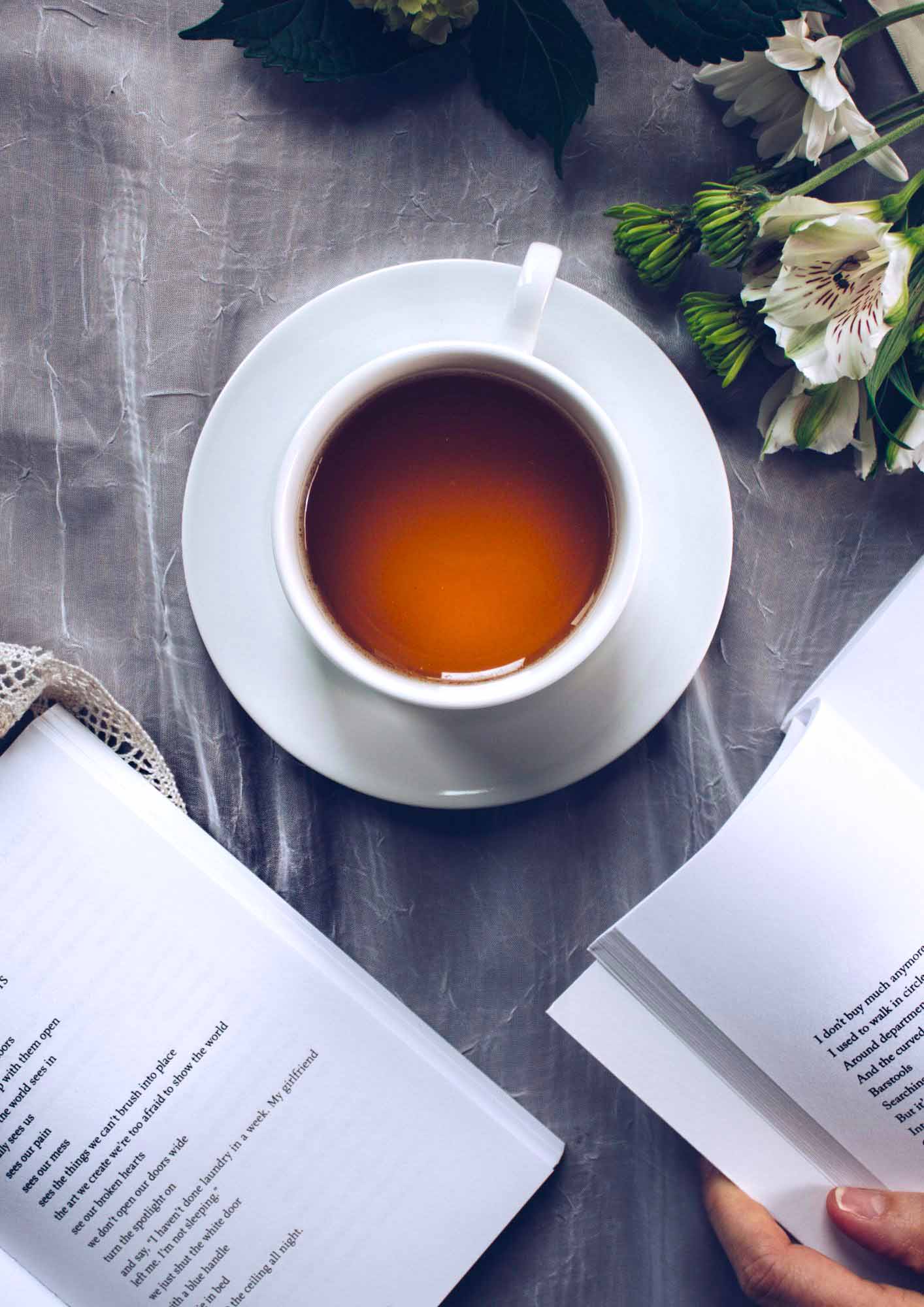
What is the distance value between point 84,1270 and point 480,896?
0.42 m

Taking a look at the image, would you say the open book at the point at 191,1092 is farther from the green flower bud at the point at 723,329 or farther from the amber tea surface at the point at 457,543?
the green flower bud at the point at 723,329

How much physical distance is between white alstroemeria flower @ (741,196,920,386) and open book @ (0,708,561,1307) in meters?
0.59

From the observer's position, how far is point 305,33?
73cm

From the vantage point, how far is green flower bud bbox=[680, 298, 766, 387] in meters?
0.74

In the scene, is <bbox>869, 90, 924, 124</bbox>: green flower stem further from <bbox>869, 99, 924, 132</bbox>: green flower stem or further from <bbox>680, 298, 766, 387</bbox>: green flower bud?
<bbox>680, 298, 766, 387</bbox>: green flower bud

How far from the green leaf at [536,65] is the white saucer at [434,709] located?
0.17m

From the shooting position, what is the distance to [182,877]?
737 mm

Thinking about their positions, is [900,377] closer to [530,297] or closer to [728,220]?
[728,220]

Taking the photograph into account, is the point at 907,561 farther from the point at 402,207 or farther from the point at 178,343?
the point at 178,343

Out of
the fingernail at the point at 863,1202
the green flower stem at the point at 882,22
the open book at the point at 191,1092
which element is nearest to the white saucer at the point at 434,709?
the open book at the point at 191,1092

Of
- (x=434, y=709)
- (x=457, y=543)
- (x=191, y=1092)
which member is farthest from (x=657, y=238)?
(x=191, y=1092)

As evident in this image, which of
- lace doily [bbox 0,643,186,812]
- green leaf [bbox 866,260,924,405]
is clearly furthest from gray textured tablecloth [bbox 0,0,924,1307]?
green leaf [bbox 866,260,924,405]

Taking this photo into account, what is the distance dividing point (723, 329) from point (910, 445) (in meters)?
0.17

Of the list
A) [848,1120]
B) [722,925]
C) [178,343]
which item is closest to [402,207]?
[178,343]
